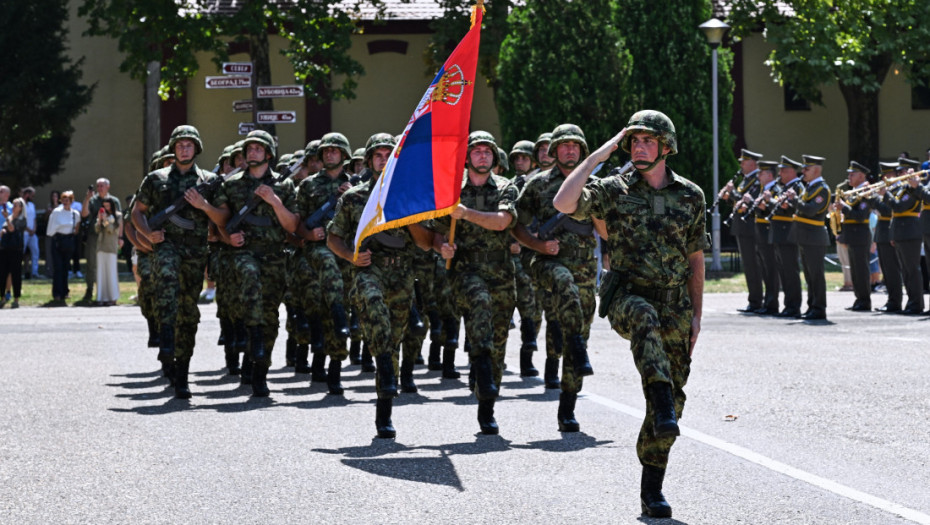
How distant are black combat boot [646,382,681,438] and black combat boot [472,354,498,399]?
9.18ft

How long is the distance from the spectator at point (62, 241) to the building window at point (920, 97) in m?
27.2

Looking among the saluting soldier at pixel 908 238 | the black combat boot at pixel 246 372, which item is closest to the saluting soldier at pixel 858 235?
the saluting soldier at pixel 908 238

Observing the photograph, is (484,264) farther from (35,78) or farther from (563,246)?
(35,78)

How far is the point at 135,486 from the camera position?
8078 millimetres

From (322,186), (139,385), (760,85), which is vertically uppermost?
(760,85)

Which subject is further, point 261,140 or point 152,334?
point 152,334

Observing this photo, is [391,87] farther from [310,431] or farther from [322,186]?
[310,431]

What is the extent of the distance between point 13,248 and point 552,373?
14.5 meters

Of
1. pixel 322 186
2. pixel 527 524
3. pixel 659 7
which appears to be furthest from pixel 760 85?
pixel 527 524

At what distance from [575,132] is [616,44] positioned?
22.9 m

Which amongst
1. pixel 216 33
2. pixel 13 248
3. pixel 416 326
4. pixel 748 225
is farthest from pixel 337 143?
pixel 216 33

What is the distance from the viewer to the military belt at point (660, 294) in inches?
292

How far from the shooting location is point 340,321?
40.1ft

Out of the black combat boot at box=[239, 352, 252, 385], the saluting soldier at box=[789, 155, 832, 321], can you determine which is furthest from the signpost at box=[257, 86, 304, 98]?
the black combat boot at box=[239, 352, 252, 385]
